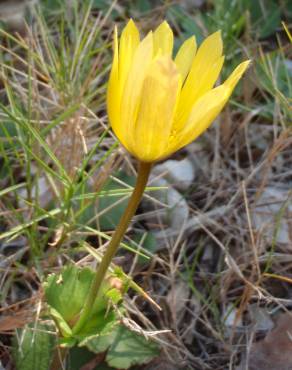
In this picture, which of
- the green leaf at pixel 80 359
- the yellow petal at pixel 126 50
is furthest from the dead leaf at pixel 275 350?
the yellow petal at pixel 126 50

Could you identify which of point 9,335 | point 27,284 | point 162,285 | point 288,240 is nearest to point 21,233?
point 27,284

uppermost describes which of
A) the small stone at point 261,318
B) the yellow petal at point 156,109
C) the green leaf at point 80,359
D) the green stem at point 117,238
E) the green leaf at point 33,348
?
the yellow petal at point 156,109

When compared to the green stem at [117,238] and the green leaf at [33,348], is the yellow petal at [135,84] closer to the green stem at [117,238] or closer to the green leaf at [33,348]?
the green stem at [117,238]

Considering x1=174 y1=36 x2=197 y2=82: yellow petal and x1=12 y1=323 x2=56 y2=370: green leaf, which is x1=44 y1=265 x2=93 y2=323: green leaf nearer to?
x1=12 y1=323 x2=56 y2=370: green leaf

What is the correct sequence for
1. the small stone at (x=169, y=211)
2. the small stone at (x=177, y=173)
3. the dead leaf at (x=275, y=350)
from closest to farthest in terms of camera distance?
the dead leaf at (x=275, y=350) → the small stone at (x=169, y=211) → the small stone at (x=177, y=173)

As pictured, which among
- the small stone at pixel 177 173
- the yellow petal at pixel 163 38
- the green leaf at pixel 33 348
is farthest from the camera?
the small stone at pixel 177 173

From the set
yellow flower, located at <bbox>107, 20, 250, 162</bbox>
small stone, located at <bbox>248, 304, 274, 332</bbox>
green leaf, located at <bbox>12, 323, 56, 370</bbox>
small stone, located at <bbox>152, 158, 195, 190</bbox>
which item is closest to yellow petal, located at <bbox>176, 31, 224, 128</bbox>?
yellow flower, located at <bbox>107, 20, 250, 162</bbox>

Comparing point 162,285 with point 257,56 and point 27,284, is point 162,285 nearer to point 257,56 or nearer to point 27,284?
point 27,284

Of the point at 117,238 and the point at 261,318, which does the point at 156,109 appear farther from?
the point at 261,318
